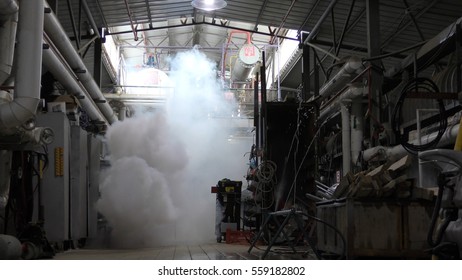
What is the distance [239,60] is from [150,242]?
7.02 m

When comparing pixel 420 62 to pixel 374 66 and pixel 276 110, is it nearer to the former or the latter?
pixel 374 66

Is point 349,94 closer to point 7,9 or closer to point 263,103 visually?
point 263,103

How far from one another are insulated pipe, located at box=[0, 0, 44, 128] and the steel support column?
452 centimetres

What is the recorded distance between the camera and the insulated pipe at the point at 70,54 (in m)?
6.34

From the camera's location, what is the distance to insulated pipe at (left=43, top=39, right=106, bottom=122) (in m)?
6.45

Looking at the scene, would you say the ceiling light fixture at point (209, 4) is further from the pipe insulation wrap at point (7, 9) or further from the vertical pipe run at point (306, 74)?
the pipe insulation wrap at point (7, 9)

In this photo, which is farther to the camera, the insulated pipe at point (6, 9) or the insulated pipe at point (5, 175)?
the insulated pipe at point (5, 175)

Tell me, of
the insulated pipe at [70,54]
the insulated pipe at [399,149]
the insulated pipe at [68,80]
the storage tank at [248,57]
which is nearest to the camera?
the insulated pipe at [399,149]

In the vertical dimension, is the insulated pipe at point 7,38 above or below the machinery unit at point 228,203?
above

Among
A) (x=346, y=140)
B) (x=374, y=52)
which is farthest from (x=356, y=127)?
(x=374, y=52)

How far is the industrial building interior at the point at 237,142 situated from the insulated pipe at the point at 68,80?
1.5 inches

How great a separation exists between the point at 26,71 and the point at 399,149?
452cm

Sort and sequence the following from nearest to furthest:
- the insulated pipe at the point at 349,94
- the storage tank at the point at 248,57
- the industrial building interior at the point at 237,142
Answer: the industrial building interior at the point at 237,142 < the insulated pipe at the point at 349,94 < the storage tank at the point at 248,57

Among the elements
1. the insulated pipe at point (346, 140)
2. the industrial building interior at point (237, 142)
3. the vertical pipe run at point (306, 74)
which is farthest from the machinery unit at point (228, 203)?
the vertical pipe run at point (306, 74)
